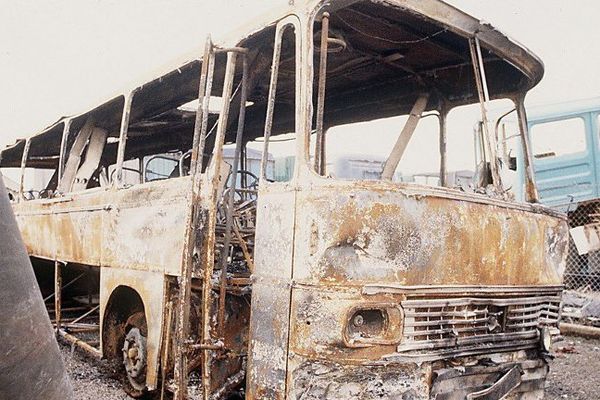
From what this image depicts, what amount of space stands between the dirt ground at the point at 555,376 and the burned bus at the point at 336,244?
34 cm

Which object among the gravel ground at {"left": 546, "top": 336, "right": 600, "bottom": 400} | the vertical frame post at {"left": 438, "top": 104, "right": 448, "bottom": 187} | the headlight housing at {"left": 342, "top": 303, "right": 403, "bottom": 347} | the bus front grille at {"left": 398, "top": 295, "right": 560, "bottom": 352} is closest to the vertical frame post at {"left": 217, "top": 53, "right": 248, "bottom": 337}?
the headlight housing at {"left": 342, "top": 303, "right": 403, "bottom": 347}

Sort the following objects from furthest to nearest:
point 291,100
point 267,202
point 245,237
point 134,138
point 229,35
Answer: point 134,138
point 291,100
point 245,237
point 229,35
point 267,202

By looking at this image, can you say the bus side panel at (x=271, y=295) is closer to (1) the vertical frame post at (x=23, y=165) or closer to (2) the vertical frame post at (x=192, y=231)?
(2) the vertical frame post at (x=192, y=231)

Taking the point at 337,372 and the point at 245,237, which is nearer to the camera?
the point at 337,372

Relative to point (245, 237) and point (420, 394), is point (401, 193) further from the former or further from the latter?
point (245, 237)

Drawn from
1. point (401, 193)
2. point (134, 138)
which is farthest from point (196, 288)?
point (134, 138)

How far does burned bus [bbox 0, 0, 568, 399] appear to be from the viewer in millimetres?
2533

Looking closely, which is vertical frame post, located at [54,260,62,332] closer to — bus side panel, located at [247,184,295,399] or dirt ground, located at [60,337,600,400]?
dirt ground, located at [60,337,600,400]

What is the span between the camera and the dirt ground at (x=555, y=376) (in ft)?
14.4

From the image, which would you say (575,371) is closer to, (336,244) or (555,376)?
(555,376)

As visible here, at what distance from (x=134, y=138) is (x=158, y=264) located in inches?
116

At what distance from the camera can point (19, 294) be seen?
1252 millimetres

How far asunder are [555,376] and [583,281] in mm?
3264

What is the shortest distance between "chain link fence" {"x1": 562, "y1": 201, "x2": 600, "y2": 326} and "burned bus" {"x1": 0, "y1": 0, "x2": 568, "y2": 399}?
422cm
